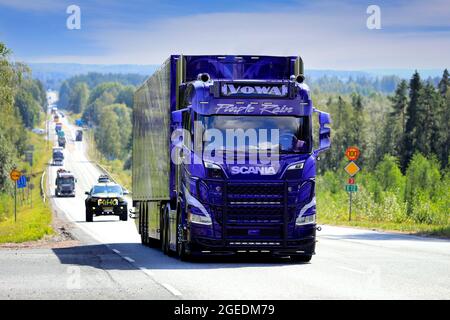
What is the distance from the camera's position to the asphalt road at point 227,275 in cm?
1426

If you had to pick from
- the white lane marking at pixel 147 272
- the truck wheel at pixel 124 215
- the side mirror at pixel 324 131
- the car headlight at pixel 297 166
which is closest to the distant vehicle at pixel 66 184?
the truck wheel at pixel 124 215

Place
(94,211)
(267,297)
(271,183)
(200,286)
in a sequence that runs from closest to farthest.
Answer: (267,297) → (200,286) → (271,183) → (94,211)

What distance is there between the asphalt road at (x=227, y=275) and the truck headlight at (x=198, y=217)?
2.87 ft

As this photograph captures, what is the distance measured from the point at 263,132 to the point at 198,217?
2118 millimetres

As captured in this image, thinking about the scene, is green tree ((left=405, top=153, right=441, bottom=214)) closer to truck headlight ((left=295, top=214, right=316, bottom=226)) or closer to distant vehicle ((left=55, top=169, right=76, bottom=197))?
distant vehicle ((left=55, top=169, right=76, bottom=197))

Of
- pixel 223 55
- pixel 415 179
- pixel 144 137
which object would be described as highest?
pixel 223 55

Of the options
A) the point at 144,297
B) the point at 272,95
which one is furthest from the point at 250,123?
the point at 144,297

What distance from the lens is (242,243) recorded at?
66.1ft

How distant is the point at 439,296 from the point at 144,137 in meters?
15.1

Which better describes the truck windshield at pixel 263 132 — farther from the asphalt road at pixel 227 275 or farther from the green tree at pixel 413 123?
the green tree at pixel 413 123

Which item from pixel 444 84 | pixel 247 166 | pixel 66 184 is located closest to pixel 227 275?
pixel 247 166

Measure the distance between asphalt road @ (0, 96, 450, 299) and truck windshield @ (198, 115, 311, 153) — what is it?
232cm

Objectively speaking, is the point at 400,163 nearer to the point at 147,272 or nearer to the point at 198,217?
the point at 198,217

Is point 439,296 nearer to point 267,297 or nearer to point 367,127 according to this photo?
point 267,297
